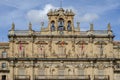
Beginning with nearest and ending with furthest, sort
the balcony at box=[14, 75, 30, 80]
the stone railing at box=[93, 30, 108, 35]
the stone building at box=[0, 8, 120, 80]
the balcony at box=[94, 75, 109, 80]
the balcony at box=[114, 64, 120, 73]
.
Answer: the balcony at box=[14, 75, 30, 80] < the balcony at box=[94, 75, 109, 80] < the stone building at box=[0, 8, 120, 80] < the balcony at box=[114, 64, 120, 73] < the stone railing at box=[93, 30, 108, 35]

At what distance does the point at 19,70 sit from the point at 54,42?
9802mm

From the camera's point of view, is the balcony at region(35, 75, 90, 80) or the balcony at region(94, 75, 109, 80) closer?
the balcony at region(35, 75, 90, 80)

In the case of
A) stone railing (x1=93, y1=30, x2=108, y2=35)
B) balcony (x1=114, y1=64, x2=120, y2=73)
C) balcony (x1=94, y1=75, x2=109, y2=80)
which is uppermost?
stone railing (x1=93, y1=30, x2=108, y2=35)

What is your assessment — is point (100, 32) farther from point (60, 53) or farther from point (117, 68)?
point (60, 53)

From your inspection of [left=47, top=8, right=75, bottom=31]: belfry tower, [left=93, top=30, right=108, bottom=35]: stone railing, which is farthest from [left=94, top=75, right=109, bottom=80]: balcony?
[left=47, top=8, right=75, bottom=31]: belfry tower

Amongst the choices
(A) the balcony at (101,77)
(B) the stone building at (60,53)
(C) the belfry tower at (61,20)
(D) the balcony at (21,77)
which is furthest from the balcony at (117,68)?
(D) the balcony at (21,77)

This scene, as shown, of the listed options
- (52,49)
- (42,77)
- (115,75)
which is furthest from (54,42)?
(115,75)

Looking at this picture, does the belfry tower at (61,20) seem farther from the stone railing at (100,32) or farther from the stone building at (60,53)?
the stone railing at (100,32)

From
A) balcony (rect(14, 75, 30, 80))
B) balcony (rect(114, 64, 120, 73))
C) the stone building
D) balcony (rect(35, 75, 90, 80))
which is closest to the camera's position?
balcony (rect(14, 75, 30, 80))

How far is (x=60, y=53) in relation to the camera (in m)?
74.0

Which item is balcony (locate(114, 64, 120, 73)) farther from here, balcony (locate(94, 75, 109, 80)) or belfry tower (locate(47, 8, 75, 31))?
belfry tower (locate(47, 8, 75, 31))

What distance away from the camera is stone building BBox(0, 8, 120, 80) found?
238ft

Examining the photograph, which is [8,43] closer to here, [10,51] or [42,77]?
[10,51]

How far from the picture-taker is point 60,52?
74.1 m
